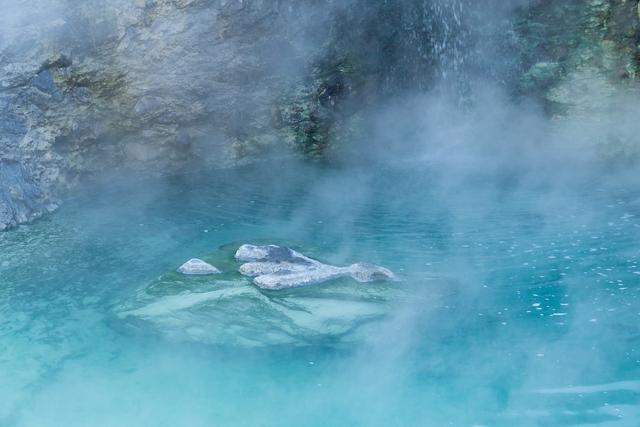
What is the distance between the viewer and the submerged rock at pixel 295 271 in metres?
4.67

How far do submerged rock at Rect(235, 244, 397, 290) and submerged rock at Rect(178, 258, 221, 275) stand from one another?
0.24m

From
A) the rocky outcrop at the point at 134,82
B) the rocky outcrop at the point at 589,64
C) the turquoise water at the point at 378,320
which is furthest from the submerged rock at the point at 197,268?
the rocky outcrop at the point at 589,64

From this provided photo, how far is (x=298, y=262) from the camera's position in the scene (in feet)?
16.3

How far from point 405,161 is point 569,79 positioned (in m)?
2.41

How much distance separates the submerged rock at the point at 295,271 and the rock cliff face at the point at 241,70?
10.4 ft

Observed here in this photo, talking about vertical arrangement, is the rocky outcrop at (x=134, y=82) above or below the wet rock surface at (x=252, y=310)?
above

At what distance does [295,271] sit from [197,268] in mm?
831

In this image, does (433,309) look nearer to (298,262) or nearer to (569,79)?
(298,262)

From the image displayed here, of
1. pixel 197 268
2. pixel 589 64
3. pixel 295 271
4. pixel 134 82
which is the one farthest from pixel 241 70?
pixel 589 64

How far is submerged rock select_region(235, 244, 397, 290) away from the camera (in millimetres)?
4668

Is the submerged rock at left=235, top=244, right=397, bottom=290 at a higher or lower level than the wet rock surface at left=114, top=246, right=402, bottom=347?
higher

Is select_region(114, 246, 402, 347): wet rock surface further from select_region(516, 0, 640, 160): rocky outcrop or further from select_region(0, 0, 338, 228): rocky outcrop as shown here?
select_region(516, 0, 640, 160): rocky outcrop

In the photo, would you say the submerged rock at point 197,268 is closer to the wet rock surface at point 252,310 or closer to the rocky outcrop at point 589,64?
the wet rock surface at point 252,310

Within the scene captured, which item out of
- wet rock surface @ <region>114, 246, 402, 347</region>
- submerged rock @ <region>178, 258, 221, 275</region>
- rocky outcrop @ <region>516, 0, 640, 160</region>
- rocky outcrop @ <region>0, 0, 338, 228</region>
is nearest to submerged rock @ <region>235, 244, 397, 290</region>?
wet rock surface @ <region>114, 246, 402, 347</region>
